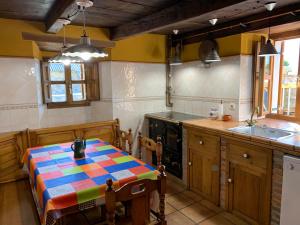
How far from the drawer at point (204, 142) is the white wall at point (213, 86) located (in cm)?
64

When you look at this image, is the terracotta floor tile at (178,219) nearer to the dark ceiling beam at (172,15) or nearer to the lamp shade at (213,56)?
the lamp shade at (213,56)

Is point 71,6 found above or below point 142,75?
above

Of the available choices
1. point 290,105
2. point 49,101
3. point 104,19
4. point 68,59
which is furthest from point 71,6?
point 290,105

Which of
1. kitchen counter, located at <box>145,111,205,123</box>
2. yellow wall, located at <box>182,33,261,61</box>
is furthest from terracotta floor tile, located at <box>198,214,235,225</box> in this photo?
yellow wall, located at <box>182,33,261,61</box>

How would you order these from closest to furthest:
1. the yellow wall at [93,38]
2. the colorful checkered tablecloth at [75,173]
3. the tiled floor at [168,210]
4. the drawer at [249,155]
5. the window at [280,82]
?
the colorful checkered tablecloth at [75,173]
the drawer at [249,155]
the tiled floor at [168,210]
the yellow wall at [93,38]
the window at [280,82]

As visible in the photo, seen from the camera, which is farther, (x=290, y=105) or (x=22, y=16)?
(x=290, y=105)

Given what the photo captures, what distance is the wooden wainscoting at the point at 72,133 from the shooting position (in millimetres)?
2908

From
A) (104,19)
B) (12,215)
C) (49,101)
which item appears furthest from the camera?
(49,101)

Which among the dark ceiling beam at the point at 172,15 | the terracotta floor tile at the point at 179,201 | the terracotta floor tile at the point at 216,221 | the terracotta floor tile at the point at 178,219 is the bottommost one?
the terracotta floor tile at the point at 216,221

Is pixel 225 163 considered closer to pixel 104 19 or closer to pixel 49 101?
pixel 104 19

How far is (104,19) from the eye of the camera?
9.12 feet

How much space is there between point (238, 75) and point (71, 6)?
204cm

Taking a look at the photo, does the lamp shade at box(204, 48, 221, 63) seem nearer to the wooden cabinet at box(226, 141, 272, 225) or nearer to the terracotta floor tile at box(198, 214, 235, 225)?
the wooden cabinet at box(226, 141, 272, 225)

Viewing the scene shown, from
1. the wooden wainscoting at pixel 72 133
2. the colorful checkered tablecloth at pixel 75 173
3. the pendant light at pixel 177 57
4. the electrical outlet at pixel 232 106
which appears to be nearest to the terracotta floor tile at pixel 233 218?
the colorful checkered tablecloth at pixel 75 173
